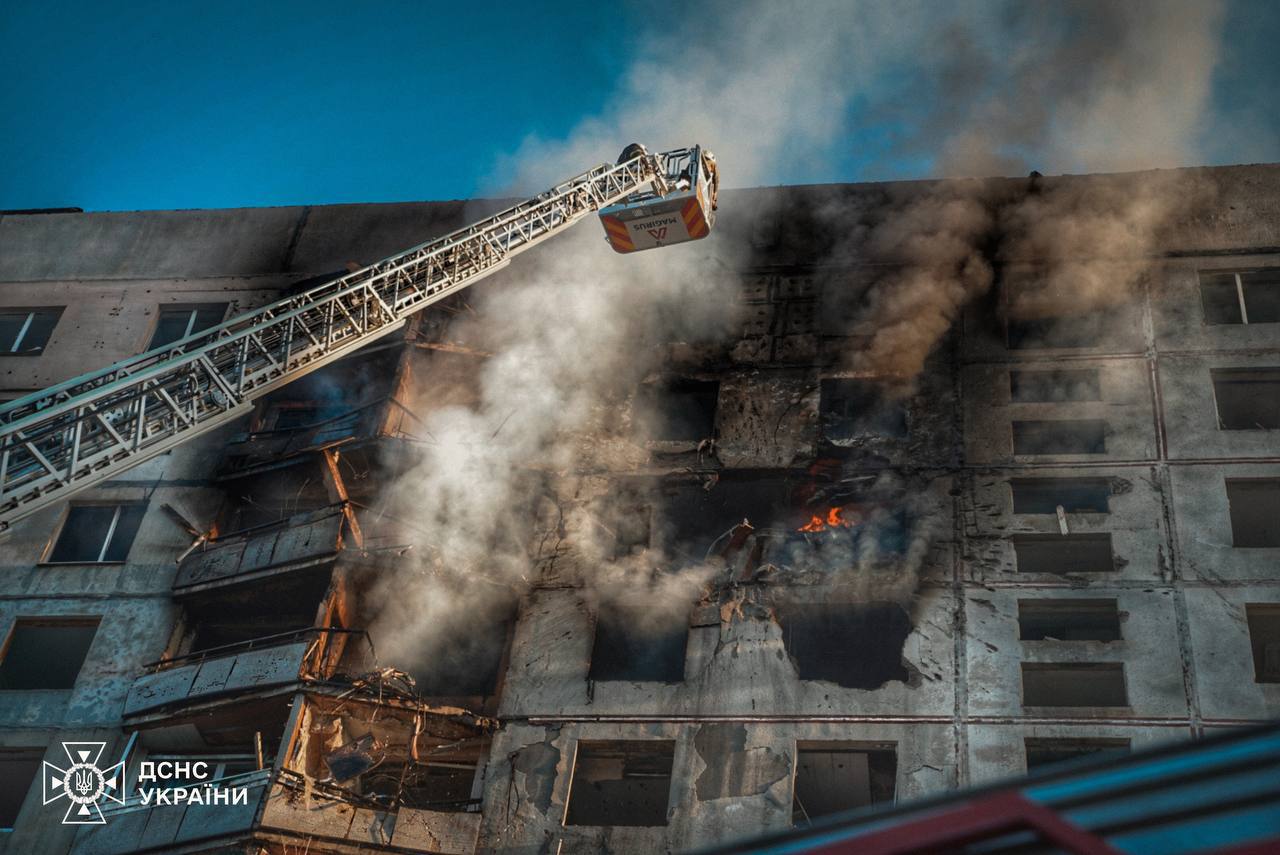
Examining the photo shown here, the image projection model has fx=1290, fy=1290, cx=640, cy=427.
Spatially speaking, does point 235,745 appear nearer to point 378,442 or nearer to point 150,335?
point 378,442

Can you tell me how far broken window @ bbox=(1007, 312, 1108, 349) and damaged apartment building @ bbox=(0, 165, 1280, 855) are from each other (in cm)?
6

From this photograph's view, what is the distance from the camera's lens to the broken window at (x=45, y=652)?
24.9 meters

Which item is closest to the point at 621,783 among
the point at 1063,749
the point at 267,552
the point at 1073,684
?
the point at 1063,749

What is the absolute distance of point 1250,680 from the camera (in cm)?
2041

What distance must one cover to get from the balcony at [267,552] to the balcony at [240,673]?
53.9 inches

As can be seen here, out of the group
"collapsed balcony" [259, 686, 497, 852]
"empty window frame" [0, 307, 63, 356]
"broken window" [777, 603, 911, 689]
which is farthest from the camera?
"empty window frame" [0, 307, 63, 356]

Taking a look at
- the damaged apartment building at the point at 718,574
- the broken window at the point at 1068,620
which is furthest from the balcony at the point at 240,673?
the broken window at the point at 1068,620

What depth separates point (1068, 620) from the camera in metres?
22.3

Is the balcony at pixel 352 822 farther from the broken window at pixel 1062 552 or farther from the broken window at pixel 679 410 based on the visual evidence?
the broken window at pixel 1062 552

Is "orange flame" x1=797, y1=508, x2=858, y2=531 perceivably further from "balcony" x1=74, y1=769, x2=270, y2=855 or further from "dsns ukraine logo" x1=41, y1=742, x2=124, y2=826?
"dsns ukraine logo" x1=41, y1=742, x2=124, y2=826

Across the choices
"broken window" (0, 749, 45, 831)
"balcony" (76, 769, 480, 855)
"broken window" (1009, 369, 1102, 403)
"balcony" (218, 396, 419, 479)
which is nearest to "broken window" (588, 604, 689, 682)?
"balcony" (76, 769, 480, 855)

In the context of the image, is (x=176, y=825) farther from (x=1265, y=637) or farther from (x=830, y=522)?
(x=1265, y=637)

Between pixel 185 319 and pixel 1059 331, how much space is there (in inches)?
783

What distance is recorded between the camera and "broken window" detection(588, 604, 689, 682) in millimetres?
22938
